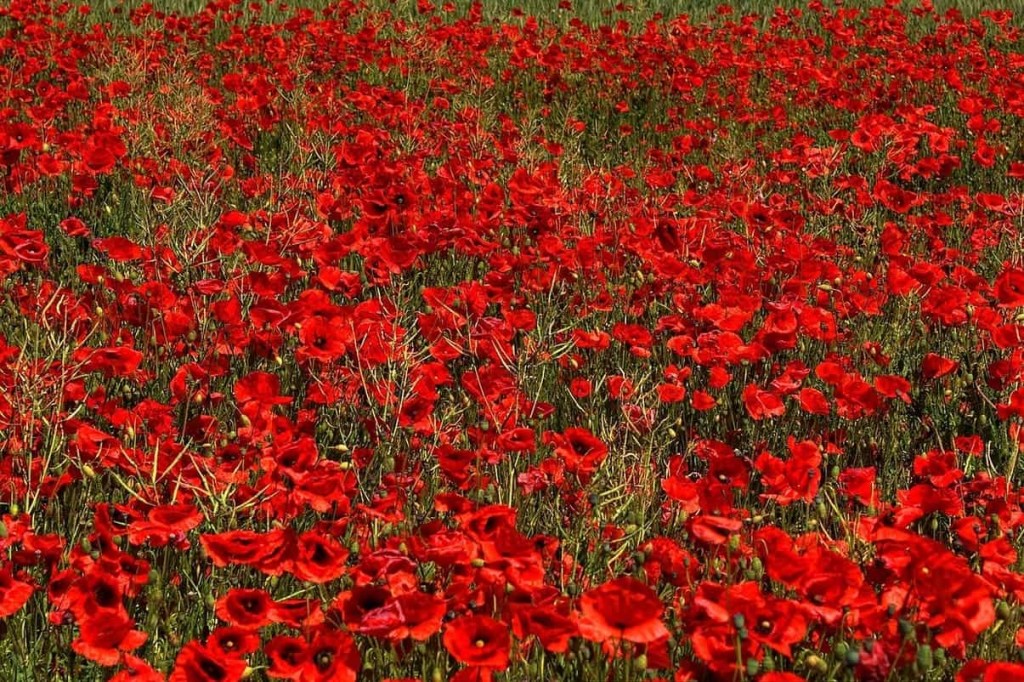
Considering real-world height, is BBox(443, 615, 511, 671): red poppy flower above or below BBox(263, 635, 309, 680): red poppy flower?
above

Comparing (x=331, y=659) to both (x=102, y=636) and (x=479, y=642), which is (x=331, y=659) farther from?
(x=102, y=636)

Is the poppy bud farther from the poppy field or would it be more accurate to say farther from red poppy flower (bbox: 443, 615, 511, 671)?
red poppy flower (bbox: 443, 615, 511, 671)

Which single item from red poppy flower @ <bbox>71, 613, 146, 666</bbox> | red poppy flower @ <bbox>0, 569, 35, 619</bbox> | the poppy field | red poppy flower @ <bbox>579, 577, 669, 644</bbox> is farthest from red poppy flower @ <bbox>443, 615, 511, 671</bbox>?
red poppy flower @ <bbox>0, 569, 35, 619</bbox>

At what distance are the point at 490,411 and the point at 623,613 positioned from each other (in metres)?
0.92

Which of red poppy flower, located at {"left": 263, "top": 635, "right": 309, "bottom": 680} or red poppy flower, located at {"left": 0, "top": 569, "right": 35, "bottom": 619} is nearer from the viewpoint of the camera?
red poppy flower, located at {"left": 263, "top": 635, "right": 309, "bottom": 680}

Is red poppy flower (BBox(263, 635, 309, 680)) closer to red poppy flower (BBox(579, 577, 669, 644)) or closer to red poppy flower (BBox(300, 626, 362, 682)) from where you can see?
red poppy flower (BBox(300, 626, 362, 682))

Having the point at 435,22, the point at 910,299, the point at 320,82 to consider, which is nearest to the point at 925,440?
the point at 910,299

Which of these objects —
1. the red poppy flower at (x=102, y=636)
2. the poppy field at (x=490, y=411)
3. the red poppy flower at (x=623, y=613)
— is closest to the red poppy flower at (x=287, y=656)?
the poppy field at (x=490, y=411)

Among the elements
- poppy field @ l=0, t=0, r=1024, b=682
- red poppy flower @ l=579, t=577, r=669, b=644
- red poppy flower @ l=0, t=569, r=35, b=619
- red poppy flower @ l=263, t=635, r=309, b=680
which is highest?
red poppy flower @ l=579, t=577, r=669, b=644

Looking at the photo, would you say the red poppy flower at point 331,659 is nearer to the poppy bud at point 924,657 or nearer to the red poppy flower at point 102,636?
the red poppy flower at point 102,636

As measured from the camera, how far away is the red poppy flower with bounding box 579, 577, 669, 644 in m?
1.51

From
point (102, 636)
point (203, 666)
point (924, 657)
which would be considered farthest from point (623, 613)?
point (102, 636)

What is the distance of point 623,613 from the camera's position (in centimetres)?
152

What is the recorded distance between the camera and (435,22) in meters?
7.79
